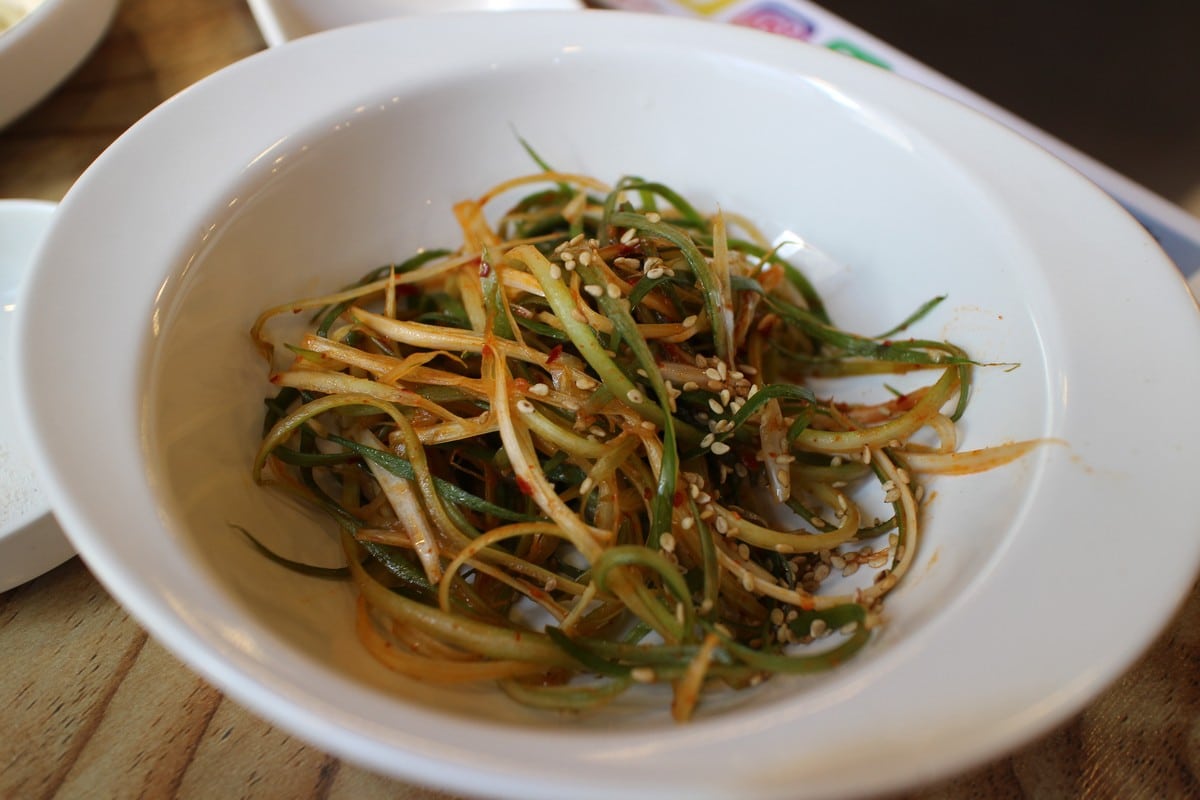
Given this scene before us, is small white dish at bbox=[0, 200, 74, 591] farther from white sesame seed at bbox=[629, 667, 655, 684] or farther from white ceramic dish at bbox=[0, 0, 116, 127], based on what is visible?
white sesame seed at bbox=[629, 667, 655, 684]

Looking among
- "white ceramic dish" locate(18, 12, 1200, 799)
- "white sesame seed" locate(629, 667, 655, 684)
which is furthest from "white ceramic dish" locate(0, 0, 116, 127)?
"white sesame seed" locate(629, 667, 655, 684)

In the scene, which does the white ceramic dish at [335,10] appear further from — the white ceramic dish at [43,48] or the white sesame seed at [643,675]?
the white sesame seed at [643,675]

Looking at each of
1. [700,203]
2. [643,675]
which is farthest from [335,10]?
[643,675]

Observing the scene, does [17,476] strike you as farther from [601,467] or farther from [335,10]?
[335,10]

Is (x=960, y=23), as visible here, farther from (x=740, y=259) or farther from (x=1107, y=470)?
(x=1107, y=470)

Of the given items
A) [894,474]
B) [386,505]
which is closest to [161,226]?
[386,505]

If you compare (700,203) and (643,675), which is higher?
(700,203)
